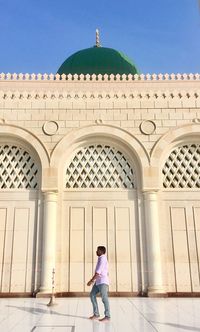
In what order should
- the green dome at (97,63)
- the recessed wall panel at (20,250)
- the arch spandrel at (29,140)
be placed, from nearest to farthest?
the recessed wall panel at (20,250) → the arch spandrel at (29,140) → the green dome at (97,63)

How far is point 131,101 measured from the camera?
9.05 metres

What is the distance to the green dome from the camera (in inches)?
586

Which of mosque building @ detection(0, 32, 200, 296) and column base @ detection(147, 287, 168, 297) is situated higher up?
mosque building @ detection(0, 32, 200, 296)

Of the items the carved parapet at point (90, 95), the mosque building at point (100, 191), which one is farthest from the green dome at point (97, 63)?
the mosque building at point (100, 191)

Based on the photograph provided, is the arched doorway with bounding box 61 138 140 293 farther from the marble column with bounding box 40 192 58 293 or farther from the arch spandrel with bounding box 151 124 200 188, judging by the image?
the arch spandrel with bounding box 151 124 200 188

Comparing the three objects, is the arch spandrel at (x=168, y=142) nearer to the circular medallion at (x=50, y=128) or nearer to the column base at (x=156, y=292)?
the column base at (x=156, y=292)

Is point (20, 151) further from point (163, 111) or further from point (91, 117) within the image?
point (163, 111)

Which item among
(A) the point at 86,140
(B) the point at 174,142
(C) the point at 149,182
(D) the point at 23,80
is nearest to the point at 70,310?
(C) the point at 149,182

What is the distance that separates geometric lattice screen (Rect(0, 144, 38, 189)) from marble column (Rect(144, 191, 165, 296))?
9.67 feet

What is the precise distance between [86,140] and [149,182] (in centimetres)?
200

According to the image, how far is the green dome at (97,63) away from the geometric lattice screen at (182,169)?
23.3ft

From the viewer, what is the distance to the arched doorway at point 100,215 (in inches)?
315

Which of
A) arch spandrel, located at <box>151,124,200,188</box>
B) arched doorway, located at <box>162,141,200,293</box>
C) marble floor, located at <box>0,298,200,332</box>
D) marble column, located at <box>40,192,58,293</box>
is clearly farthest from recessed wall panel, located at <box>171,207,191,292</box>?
marble column, located at <box>40,192,58,293</box>

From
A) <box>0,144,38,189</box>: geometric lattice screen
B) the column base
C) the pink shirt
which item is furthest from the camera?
<box>0,144,38,189</box>: geometric lattice screen
